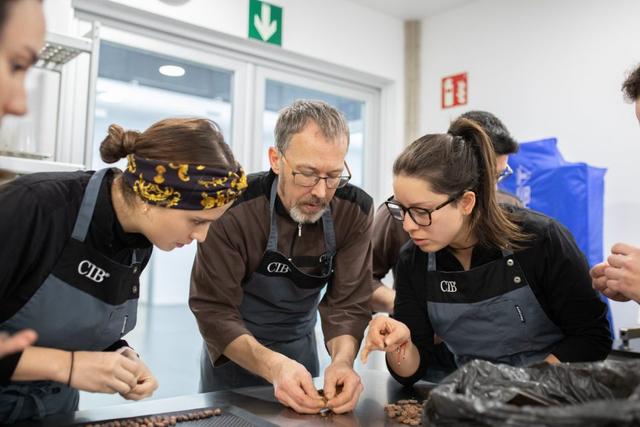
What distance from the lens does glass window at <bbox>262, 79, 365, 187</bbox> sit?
374cm

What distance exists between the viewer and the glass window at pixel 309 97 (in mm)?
3736

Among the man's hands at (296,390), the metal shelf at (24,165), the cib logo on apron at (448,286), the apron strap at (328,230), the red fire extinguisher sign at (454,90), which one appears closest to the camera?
the man's hands at (296,390)

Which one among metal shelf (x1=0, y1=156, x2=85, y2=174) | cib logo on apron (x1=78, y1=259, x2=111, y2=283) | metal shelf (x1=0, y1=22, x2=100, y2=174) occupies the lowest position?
cib logo on apron (x1=78, y1=259, x2=111, y2=283)

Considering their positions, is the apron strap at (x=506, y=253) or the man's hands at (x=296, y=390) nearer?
the man's hands at (x=296, y=390)

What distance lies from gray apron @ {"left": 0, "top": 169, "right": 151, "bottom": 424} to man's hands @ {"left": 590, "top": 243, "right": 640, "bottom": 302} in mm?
1171

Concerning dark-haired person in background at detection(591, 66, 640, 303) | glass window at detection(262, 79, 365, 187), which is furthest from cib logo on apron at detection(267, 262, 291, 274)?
glass window at detection(262, 79, 365, 187)

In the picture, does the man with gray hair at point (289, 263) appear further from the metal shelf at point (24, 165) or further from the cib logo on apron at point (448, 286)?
the metal shelf at point (24, 165)

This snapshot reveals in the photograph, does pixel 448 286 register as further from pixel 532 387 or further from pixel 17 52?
pixel 17 52

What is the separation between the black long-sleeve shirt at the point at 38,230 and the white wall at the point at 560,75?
2641mm

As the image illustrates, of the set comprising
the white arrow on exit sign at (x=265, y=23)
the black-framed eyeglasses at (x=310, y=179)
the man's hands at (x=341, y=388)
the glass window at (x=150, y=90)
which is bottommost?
the man's hands at (x=341, y=388)

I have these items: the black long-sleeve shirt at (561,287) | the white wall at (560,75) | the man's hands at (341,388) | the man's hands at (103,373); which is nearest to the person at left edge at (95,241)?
the man's hands at (103,373)

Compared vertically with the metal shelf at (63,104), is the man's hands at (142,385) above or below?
below

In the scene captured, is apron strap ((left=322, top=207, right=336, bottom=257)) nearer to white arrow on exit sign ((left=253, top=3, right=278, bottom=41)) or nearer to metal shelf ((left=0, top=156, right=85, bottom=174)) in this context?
metal shelf ((left=0, top=156, right=85, bottom=174))

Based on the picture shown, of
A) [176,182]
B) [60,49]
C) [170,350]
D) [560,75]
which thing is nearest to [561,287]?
[176,182]
